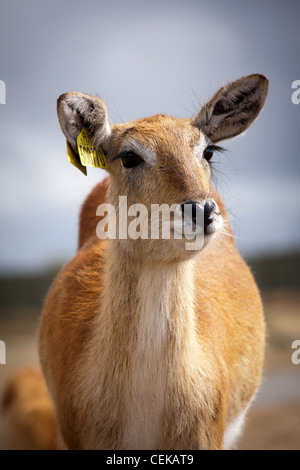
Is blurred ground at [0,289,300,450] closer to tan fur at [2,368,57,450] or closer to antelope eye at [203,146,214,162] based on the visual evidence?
tan fur at [2,368,57,450]

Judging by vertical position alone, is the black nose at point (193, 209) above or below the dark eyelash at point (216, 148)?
below

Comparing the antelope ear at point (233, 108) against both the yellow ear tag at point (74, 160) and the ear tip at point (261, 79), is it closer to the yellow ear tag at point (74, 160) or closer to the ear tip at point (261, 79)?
the ear tip at point (261, 79)

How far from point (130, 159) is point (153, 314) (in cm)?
109

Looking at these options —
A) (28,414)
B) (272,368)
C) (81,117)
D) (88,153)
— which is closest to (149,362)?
(88,153)

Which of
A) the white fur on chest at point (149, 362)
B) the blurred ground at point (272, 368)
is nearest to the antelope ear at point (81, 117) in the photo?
the white fur on chest at point (149, 362)

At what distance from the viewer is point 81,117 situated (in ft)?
12.9

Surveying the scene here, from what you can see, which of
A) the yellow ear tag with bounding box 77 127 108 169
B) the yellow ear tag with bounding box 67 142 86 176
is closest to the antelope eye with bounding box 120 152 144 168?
the yellow ear tag with bounding box 77 127 108 169

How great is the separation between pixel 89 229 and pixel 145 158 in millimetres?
2437

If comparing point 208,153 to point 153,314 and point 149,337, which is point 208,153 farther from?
point 149,337

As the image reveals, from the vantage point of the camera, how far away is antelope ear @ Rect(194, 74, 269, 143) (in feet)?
13.3

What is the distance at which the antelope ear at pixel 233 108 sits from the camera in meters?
4.05

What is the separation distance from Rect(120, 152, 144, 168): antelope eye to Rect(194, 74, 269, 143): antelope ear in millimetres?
636
